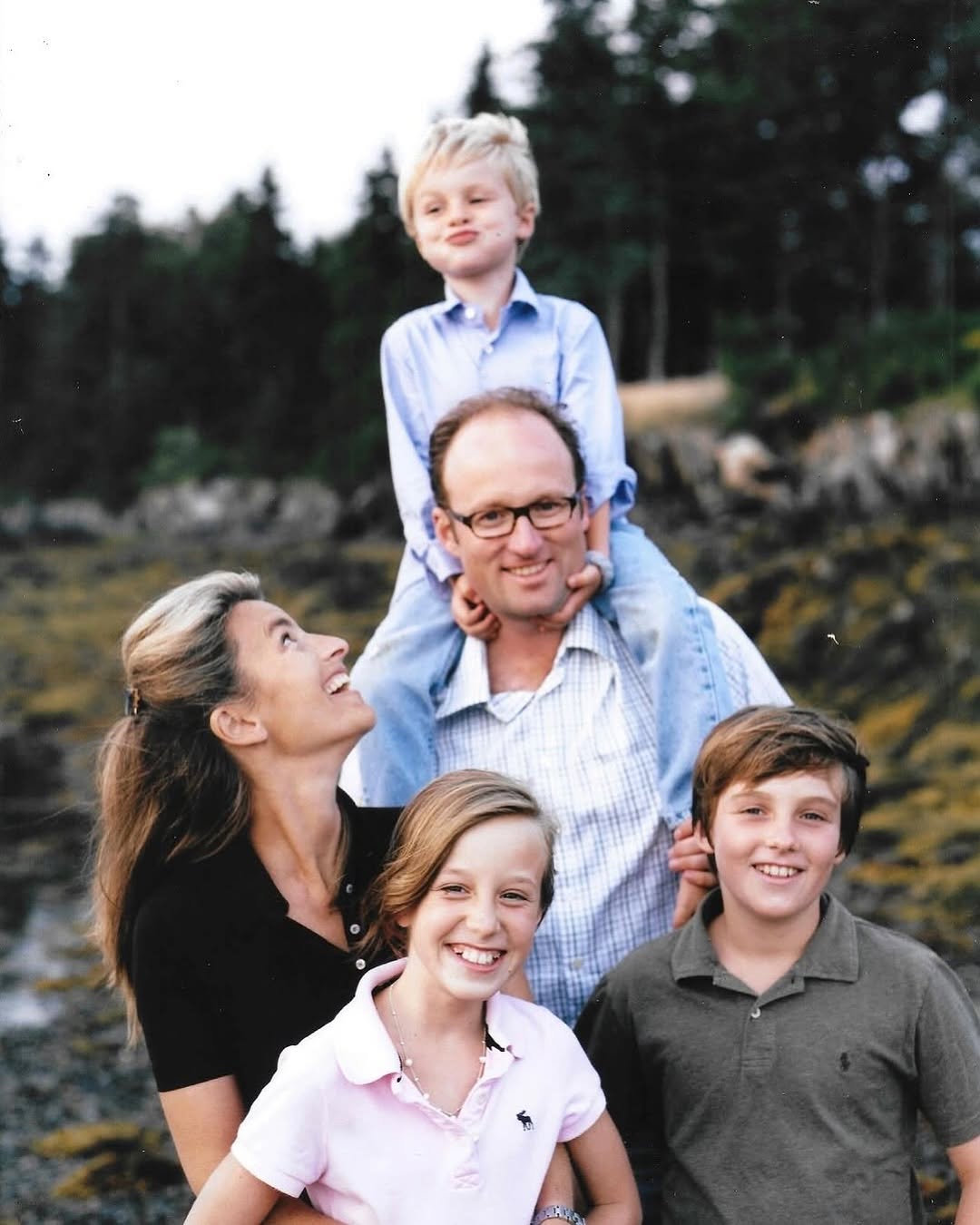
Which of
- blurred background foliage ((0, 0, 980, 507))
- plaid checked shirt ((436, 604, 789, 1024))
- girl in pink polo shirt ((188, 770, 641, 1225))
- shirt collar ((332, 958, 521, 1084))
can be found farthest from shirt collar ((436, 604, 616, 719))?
blurred background foliage ((0, 0, 980, 507))

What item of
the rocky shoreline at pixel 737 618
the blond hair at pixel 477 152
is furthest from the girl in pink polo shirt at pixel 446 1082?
the rocky shoreline at pixel 737 618

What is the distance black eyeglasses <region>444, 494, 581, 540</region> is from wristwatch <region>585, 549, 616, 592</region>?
0.18 m

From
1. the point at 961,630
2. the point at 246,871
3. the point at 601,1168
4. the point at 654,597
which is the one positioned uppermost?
the point at 654,597

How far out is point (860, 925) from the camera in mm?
2262

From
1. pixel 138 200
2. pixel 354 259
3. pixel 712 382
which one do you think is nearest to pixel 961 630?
pixel 712 382

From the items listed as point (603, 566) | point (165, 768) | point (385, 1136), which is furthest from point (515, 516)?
point (385, 1136)

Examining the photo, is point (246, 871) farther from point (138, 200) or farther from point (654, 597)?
point (138, 200)

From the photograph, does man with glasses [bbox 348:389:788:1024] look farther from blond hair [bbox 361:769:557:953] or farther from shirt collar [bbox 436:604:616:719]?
blond hair [bbox 361:769:557:953]

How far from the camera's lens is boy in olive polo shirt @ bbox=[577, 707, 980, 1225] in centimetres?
212

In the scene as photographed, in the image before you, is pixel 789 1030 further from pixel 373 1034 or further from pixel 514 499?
pixel 514 499

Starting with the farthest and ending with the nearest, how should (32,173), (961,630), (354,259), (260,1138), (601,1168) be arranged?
(961,630) < (354,259) < (32,173) < (601,1168) < (260,1138)

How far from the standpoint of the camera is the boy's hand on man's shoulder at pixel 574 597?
2670mm

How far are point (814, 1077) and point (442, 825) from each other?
26.3 inches

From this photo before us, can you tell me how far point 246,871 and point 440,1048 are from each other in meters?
0.45
